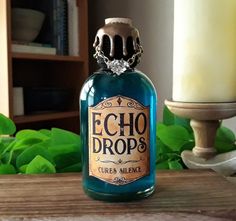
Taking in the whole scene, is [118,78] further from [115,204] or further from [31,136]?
[31,136]

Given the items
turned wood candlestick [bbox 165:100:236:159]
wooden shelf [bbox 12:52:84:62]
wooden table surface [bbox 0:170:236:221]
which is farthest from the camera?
wooden shelf [bbox 12:52:84:62]

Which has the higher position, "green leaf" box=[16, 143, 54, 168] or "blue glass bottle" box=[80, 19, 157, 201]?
"blue glass bottle" box=[80, 19, 157, 201]

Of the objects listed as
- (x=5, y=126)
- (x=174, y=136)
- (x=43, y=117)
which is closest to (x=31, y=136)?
(x=5, y=126)

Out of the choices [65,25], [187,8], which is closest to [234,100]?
[187,8]

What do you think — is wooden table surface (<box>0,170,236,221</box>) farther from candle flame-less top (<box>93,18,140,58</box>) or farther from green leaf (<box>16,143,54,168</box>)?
candle flame-less top (<box>93,18,140,58</box>)

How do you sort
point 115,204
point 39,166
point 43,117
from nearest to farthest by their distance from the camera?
point 115,204, point 39,166, point 43,117

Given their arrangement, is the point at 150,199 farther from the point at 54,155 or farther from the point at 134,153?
the point at 54,155

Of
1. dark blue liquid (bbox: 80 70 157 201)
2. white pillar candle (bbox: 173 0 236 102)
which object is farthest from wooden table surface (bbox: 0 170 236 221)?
white pillar candle (bbox: 173 0 236 102)

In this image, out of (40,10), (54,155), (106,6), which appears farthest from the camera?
(106,6)
